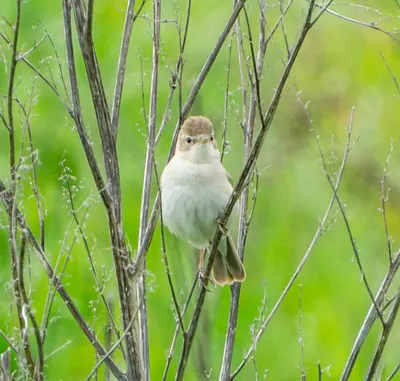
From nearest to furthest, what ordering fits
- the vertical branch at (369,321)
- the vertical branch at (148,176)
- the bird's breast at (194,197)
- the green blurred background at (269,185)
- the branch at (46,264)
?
1. the branch at (46,264)
2. the vertical branch at (369,321)
3. the vertical branch at (148,176)
4. the bird's breast at (194,197)
5. the green blurred background at (269,185)

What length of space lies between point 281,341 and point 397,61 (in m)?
3.16

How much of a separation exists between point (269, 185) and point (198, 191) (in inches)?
123

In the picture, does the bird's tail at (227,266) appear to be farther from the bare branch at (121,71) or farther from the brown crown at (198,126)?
the bare branch at (121,71)

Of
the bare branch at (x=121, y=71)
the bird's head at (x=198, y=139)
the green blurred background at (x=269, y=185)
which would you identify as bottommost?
the green blurred background at (x=269, y=185)

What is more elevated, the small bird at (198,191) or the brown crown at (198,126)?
the brown crown at (198,126)

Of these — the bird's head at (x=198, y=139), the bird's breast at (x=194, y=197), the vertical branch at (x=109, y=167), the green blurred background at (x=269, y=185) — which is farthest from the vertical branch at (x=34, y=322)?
the green blurred background at (x=269, y=185)

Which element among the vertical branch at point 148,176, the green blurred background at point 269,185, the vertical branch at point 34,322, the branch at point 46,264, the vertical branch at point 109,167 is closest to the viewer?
the vertical branch at point 34,322

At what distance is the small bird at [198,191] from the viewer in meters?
3.85

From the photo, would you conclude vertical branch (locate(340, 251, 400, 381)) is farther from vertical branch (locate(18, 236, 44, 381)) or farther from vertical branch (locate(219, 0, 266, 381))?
vertical branch (locate(18, 236, 44, 381))

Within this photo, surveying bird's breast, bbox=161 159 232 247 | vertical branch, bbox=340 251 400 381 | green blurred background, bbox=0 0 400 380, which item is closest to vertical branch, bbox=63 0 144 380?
vertical branch, bbox=340 251 400 381

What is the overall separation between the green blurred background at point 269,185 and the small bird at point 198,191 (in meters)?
0.76

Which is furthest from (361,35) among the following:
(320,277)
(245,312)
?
(245,312)

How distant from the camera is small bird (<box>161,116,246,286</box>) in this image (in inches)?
152

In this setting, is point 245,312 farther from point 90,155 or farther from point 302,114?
point 90,155
